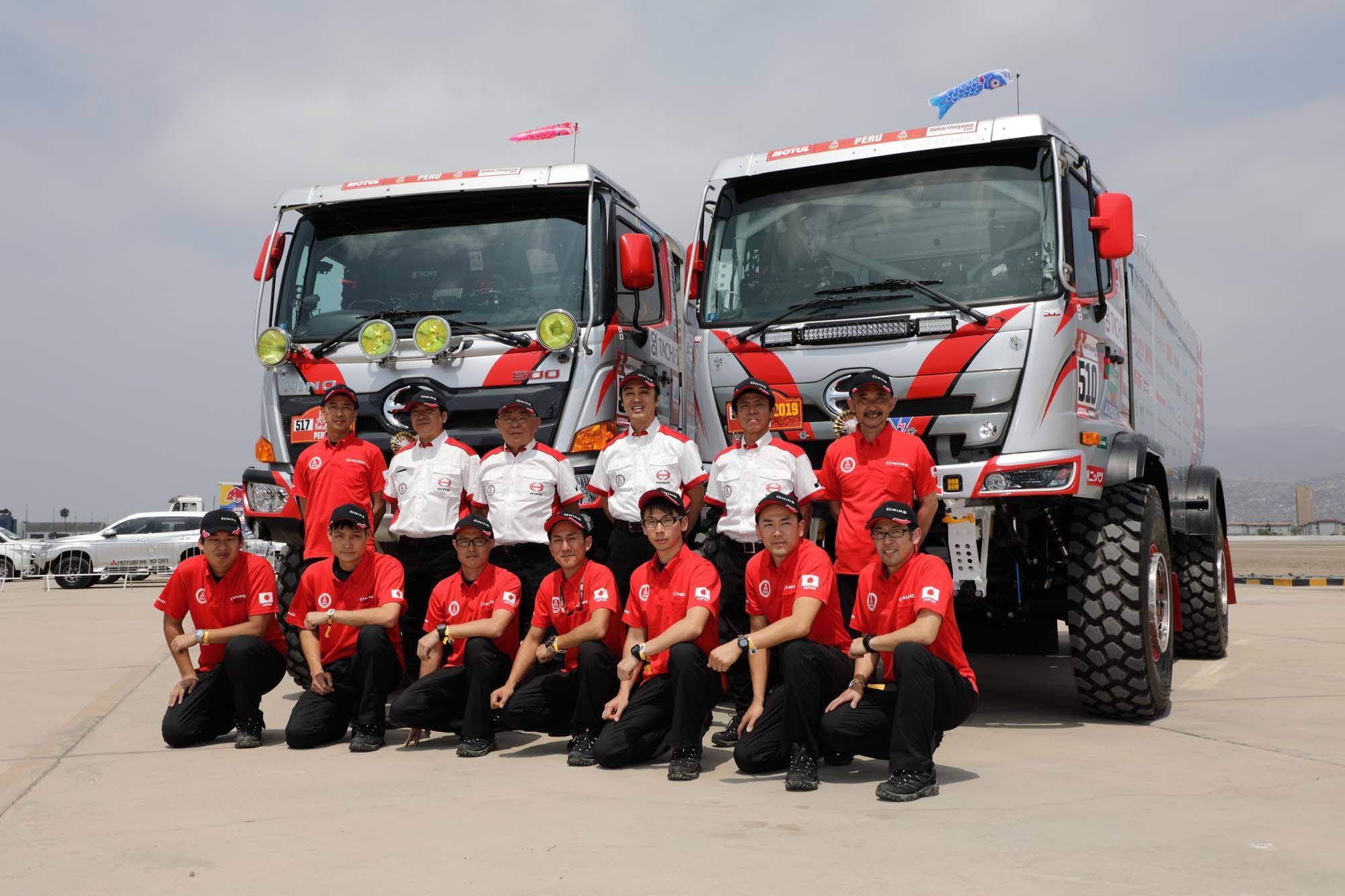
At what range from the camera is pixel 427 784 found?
543cm

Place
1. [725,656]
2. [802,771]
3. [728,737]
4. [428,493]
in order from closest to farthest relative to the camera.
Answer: [802,771] < [725,656] < [728,737] < [428,493]

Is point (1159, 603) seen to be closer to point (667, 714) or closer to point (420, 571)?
point (667, 714)

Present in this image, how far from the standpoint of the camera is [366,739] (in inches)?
249

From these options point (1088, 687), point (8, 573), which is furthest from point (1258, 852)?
point (8, 573)

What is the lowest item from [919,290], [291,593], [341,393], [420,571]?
[291,593]

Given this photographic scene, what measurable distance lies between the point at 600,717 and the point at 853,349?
2391 millimetres

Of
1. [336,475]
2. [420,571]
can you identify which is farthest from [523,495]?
[336,475]

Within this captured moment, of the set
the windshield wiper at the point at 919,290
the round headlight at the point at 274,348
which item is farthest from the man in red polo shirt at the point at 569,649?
the round headlight at the point at 274,348

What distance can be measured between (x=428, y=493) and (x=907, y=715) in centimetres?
321

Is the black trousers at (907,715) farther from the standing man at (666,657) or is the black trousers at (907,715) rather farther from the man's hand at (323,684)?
the man's hand at (323,684)

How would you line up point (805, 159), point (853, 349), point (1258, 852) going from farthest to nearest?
point (805, 159)
point (853, 349)
point (1258, 852)

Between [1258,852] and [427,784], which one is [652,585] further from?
[1258,852]

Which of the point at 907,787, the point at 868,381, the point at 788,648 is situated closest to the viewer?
the point at 907,787

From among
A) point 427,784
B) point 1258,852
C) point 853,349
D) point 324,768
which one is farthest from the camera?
point 853,349
